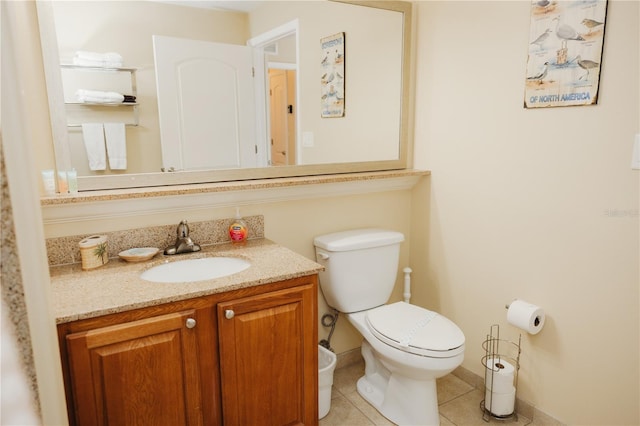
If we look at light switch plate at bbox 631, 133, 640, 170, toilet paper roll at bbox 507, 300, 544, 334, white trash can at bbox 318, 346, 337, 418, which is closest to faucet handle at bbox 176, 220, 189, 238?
white trash can at bbox 318, 346, 337, 418

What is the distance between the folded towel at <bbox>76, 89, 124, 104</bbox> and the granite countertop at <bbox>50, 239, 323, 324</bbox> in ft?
1.98

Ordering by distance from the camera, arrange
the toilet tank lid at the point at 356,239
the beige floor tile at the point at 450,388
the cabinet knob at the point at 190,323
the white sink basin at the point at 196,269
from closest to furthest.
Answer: the cabinet knob at the point at 190,323 < the white sink basin at the point at 196,269 < the toilet tank lid at the point at 356,239 < the beige floor tile at the point at 450,388

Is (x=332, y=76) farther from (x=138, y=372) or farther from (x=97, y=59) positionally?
(x=138, y=372)

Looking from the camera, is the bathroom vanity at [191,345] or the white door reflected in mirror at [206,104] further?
the white door reflected in mirror at [206,104]

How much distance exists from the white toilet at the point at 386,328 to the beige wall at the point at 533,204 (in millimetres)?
339

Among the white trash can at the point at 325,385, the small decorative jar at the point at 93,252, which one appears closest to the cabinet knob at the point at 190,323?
the small decorative jar at the point at 93,252

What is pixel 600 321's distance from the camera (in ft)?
5.53

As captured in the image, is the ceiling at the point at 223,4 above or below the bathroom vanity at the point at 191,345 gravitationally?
above

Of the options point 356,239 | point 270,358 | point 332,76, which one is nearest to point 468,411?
point 356,239

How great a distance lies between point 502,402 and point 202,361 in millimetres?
1377

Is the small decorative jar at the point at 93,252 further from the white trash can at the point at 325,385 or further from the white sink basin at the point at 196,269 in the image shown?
Result: the white trash can at the point at 325,385

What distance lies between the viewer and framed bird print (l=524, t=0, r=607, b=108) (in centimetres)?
158

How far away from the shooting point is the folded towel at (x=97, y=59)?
60.9 inches

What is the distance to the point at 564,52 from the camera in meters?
1.66
